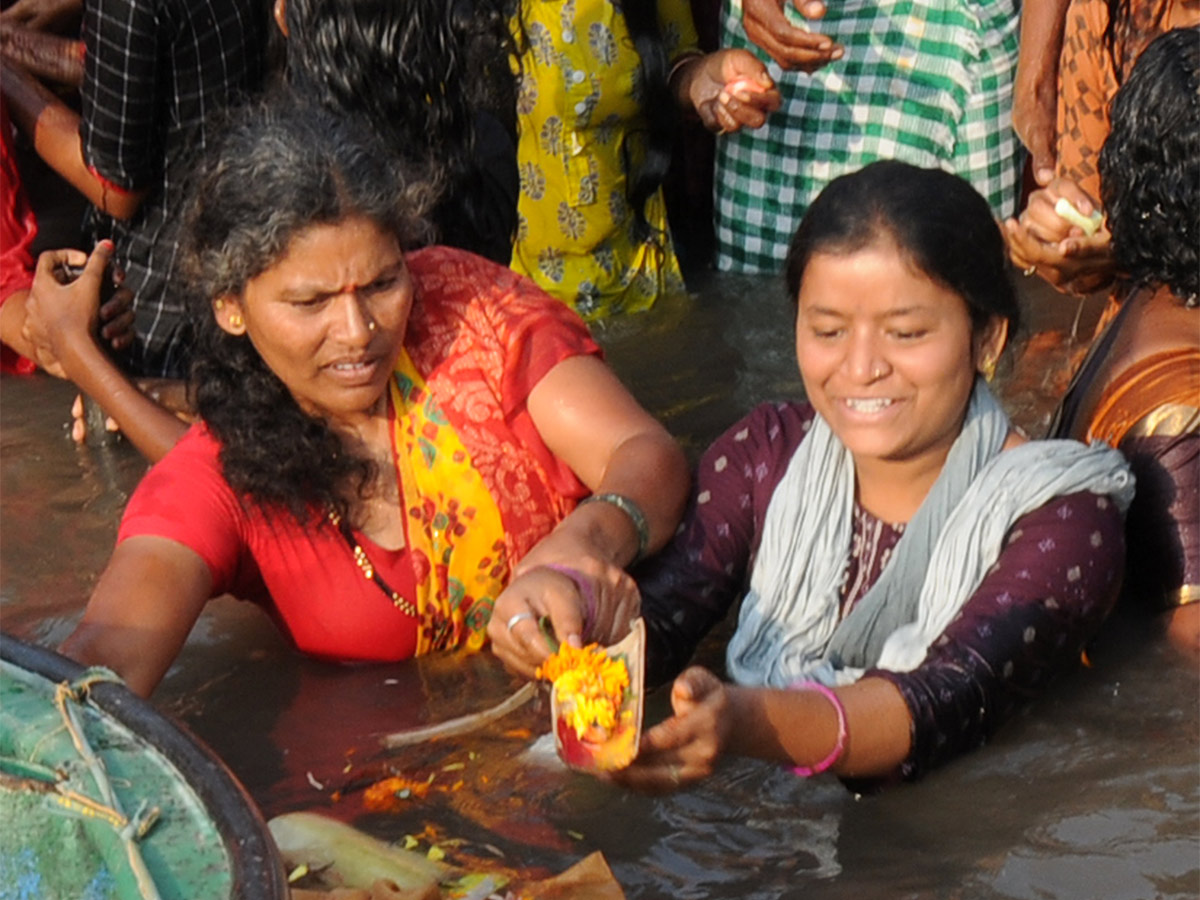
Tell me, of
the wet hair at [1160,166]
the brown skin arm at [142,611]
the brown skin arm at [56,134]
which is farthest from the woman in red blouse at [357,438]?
the brown skin arm at [56,134]

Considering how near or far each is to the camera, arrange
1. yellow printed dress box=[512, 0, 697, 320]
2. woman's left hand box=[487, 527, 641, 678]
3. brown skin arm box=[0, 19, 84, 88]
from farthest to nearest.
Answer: brown skin arm box=[0, 19, 84, 88] < yellow printed dress box=[512, 0, 697, 320] < woman's left hand box=[487, 527, 641, 678]

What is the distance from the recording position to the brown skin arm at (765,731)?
8.73 feet

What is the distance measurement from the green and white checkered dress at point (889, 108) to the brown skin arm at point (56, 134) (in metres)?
2.09

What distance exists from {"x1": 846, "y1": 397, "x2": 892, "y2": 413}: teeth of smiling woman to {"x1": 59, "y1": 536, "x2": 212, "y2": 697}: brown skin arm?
1.28 metres

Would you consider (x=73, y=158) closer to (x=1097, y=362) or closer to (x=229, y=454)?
(x=229, y=454)

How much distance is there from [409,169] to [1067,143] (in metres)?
1.70

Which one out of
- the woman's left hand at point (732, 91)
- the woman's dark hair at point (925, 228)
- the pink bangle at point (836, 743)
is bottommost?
the pink bangle at point (836, 743)

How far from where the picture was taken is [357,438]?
12.2 ft

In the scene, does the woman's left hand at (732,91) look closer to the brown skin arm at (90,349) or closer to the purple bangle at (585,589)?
the brown skin arm at (90,349)

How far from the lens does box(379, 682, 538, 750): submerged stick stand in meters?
3.64

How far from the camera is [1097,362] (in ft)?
12.2

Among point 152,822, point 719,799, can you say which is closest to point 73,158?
point 719,799

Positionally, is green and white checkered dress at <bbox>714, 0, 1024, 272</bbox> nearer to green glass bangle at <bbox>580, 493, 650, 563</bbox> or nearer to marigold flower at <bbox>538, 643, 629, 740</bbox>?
green glass bangle at <bbox>580, 493, 650, 563</bbox>

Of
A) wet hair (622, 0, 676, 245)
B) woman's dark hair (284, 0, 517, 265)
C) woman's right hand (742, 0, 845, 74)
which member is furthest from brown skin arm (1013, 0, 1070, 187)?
woman's dark hair (284, 0, 517, 265)
